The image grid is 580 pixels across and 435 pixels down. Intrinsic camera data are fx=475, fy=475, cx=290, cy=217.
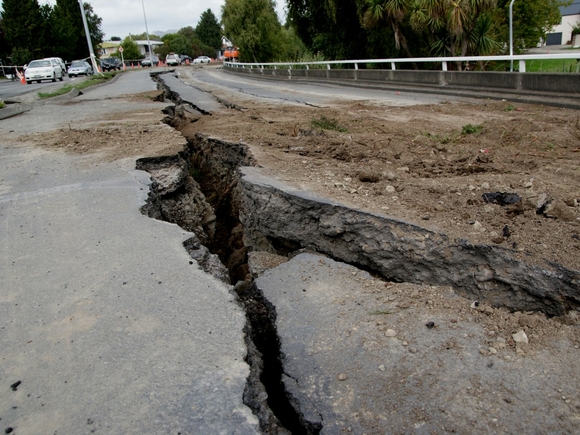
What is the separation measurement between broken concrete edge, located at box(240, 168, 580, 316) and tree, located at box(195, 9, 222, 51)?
98581 mm

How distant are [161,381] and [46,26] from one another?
5489 cm

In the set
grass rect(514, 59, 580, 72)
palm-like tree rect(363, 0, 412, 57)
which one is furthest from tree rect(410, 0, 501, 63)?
grass rect(514, 59, 580, 72)

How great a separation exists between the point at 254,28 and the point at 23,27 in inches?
932

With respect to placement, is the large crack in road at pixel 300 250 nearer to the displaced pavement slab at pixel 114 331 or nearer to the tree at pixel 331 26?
the displaced pavement slab at pixel 114 331

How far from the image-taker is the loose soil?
2326 mm

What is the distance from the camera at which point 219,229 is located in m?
6.20

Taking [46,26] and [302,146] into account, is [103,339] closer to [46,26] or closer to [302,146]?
[302,146]

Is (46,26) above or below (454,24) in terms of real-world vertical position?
above

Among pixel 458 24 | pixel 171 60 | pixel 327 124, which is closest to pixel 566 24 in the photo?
pixel 171 60

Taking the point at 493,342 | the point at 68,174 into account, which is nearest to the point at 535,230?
the point at 493,342

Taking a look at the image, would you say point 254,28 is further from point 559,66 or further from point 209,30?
point 209,30

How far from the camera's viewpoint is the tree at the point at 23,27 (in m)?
44.7

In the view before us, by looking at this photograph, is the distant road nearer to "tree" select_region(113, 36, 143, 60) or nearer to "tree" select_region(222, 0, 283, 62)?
"tree" select_region(222, 0, 283, 62)

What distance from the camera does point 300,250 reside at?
398 cm
